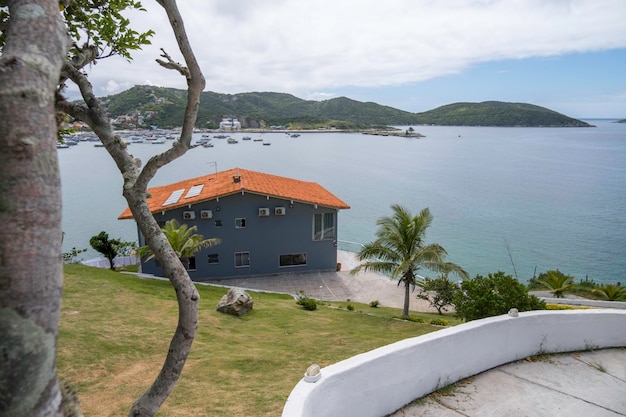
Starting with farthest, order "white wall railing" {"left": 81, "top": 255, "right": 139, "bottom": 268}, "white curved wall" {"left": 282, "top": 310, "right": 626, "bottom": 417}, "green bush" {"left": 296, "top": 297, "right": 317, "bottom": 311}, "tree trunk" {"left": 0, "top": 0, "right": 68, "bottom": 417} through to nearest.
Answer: "white wall railing" {"left": 81, "top": 255, "right": 139, "bottom": 268} → "green bush" {"left": 296, "top": 297, "right": 317, "bottom": 311} → "white curved wall" {"left": 282, "top": 310, "right": 626, "bottom": 417} → "tree trunk" {"left": 0, "top": 0, "right": 68, "bottom": 417}

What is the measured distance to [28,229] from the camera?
192cm

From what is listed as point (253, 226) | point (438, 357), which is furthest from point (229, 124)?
point (438, 357)

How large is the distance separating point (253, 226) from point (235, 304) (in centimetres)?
1073

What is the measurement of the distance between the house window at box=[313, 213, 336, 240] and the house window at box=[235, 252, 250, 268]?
4285mm

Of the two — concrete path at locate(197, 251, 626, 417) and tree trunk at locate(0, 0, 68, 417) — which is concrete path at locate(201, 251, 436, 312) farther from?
tree trunk at locate(0, 0, 68, 417)

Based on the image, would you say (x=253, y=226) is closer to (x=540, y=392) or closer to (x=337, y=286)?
(x=337, y=286)

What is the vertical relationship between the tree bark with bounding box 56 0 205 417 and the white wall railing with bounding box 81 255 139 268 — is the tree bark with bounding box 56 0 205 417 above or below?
above

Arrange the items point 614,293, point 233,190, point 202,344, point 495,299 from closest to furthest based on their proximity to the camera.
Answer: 1. point 495,299
2. point 202,344
3. point 614,293
4. point 233,190

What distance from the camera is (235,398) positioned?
7.02 meters

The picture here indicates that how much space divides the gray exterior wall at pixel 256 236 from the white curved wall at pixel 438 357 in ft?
61.6

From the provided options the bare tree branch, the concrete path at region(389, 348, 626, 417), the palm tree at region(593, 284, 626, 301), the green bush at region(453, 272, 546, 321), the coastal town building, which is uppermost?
the coastal town building

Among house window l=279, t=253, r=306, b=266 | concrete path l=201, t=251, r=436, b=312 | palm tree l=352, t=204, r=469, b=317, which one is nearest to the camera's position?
palm tree l=352, t=204, r=469, b=317

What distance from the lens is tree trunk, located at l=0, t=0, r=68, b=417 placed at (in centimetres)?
185

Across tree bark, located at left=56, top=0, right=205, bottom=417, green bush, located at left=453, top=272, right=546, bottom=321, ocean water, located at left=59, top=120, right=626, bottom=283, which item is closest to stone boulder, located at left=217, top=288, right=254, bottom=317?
green bush, located at left=453, top=272, right=546, bottom=321
